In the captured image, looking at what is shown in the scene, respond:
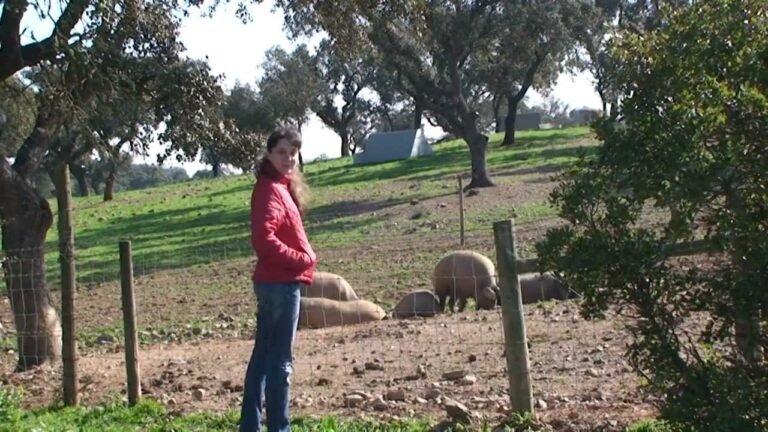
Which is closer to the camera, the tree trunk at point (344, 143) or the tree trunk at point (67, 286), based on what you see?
the tree trunk at point (67, 286)

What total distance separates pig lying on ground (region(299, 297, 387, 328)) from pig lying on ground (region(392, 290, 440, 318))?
0.88ft

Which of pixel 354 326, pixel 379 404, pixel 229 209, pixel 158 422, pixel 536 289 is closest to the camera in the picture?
pixel 379 404

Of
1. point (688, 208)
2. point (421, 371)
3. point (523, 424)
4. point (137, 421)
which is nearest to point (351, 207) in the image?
point (421, 371)

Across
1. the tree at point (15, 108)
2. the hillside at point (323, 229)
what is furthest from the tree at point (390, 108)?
the tree at point (15, 108)

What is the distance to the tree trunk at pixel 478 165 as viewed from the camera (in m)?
30.9

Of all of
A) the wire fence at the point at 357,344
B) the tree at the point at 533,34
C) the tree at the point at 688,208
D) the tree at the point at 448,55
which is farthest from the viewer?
the tree at the point at 533,34

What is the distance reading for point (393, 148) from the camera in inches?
1913

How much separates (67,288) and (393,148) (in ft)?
132

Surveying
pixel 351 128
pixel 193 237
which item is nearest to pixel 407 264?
pixel 193 237

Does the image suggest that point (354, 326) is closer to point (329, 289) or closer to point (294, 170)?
point (329, 289)

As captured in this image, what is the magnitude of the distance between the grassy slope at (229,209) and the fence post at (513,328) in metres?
13.9

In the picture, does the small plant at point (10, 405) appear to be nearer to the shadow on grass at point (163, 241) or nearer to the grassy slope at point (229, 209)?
the shadow on grass at point (163, 241)

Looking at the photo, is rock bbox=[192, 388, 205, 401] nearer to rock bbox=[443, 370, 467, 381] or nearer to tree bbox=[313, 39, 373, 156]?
rock bbox=[443, 370, 467, 381]

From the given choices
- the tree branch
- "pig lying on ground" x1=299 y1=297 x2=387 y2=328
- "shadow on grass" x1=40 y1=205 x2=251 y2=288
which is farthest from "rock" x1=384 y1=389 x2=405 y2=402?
"shadow on grass" x1=40 y1=205 x2=251 y2=288
